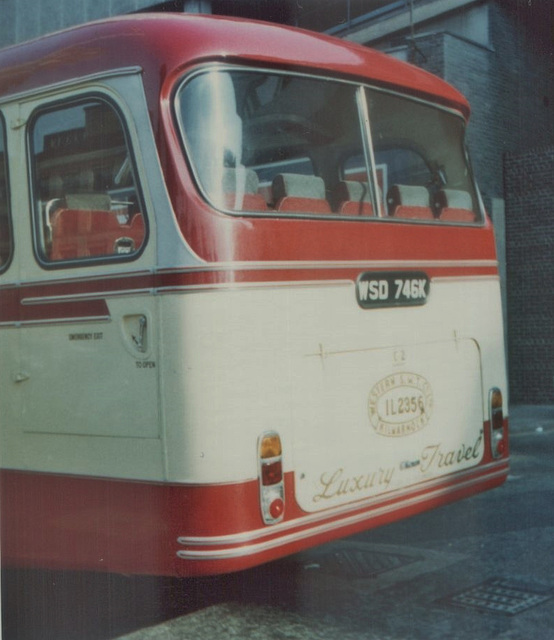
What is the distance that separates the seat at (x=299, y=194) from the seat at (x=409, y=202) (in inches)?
20.6

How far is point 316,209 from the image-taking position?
5020mm

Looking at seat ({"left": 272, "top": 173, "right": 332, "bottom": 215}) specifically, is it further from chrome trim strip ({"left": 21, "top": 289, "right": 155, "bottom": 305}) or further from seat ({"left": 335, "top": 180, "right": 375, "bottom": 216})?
chrome trim strip ({"left": 21, "top": 289, "right": 155, "bottom": 305})

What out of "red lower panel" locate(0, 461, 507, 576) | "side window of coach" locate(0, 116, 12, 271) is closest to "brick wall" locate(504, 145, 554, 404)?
"red lower panel" locate(0, 461, 507, 576)

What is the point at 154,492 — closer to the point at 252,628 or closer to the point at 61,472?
the point at 61,472

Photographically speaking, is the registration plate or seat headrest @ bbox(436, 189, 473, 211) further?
seat headrest @ bbox(436, 189, 473, 211)

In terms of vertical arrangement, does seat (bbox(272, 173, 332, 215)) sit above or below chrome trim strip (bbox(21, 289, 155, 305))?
above

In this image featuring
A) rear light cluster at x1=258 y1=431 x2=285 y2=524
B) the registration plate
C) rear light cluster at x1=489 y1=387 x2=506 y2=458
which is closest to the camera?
rear light cluster at x1=258 y1=431 x2=285 y2=524

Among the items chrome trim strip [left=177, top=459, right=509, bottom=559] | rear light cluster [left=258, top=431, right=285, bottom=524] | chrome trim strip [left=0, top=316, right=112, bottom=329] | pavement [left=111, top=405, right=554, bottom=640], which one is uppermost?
chrome trim strip [left=0, top=316, right=112, bottom=329]

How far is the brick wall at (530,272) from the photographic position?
50.1ft

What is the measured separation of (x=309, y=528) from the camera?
470 cm

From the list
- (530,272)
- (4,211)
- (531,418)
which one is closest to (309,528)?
(4,211)

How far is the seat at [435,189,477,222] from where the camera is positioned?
19.4ft

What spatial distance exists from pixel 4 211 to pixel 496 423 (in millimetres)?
3035

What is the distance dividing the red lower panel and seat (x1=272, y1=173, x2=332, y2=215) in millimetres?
1324
